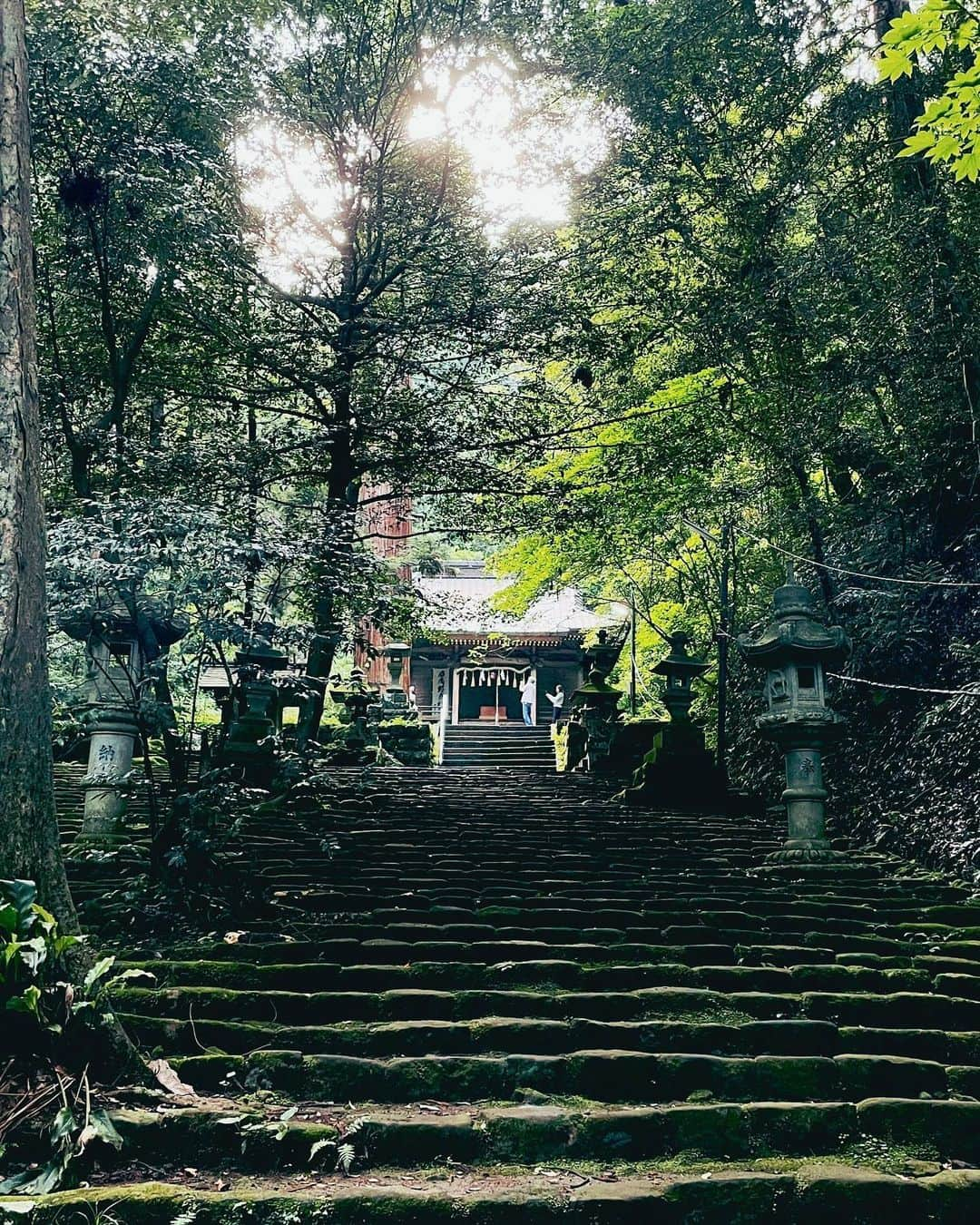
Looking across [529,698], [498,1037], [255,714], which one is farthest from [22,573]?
[529,698]

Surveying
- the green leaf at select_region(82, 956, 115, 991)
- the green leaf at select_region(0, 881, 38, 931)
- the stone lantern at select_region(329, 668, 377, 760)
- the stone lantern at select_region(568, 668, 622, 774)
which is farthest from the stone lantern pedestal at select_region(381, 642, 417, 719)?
the green leaf at select_region(0, 881, 38, 931)

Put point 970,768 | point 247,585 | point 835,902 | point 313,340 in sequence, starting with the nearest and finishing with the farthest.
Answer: point 247,585 < point 835,902 < point 970,768 < point 313,340

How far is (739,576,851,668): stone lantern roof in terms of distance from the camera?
24.1 feet

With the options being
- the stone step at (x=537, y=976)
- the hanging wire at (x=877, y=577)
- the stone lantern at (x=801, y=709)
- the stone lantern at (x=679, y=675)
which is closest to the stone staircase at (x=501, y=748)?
the stone lantern at (x=679, y=675)

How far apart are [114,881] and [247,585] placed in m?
2.15

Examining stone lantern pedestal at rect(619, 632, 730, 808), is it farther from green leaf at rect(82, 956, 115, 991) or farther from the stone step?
green leaf at rect(82, 956, 115, 991)

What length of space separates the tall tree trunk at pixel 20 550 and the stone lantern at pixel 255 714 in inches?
77.0

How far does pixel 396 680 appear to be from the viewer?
1828cm

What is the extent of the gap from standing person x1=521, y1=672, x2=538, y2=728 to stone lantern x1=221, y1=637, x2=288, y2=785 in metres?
12.0

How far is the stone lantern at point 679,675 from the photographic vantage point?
11.1 m

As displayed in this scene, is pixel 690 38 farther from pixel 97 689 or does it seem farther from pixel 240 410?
pixel 97 689

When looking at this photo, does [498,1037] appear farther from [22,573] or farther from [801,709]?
[801,709]

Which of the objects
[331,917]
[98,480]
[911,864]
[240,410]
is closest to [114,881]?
[331,917]

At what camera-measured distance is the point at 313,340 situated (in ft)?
33.6
